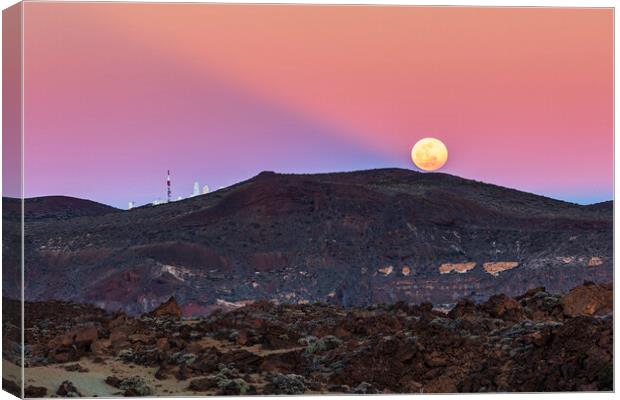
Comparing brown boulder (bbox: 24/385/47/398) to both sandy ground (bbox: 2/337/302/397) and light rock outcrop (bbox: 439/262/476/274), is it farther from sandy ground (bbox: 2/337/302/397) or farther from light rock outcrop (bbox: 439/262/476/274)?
light rock outcrop (bbox: 439/262/476/274)

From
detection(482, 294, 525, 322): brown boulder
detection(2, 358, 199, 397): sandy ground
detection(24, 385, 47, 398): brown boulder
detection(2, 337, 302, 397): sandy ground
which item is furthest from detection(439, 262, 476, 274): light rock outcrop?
detection(24, 385, 47, 398): brown boulder

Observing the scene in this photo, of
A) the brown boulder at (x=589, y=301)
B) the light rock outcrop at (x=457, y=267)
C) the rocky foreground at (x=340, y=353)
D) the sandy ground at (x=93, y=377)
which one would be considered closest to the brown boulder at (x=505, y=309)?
the rocky foreground at (x=340, y=353)

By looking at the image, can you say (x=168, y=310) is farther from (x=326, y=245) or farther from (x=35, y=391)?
(x=35, y=391)

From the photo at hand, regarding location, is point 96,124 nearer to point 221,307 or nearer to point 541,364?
point 221,307

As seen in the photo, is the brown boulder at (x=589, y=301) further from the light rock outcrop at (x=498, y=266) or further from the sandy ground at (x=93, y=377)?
the light rock outcrop at (x=498, y=266)

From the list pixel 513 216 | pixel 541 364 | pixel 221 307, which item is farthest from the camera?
pixel 513 216

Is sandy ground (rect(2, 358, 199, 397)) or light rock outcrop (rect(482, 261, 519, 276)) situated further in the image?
light rock outcrop (rect(482, 261, 519, 276))

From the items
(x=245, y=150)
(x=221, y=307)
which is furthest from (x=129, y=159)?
(x=221, y=307)
